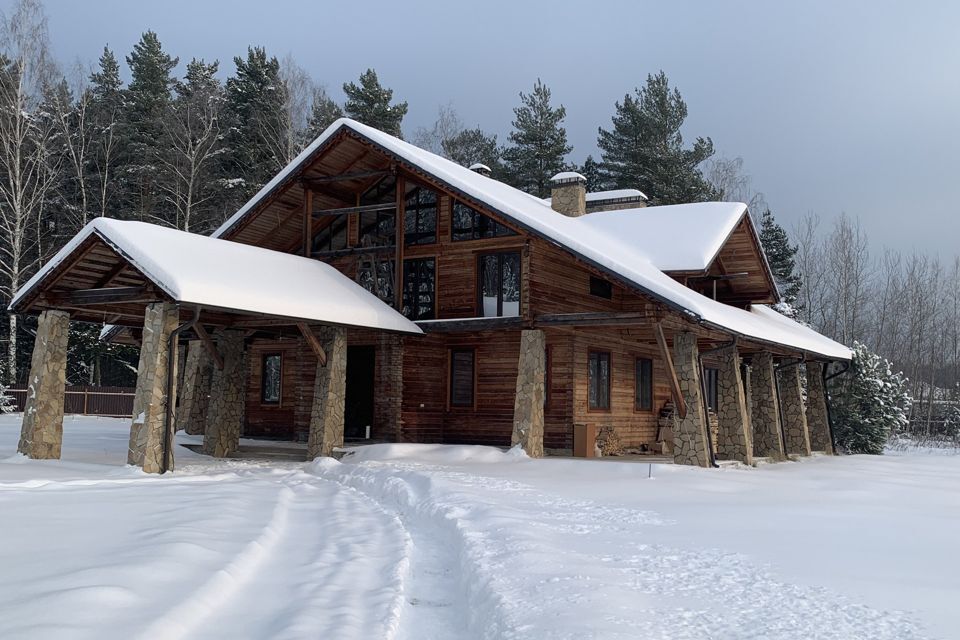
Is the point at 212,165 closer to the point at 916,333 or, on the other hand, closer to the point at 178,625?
the point at 178,625

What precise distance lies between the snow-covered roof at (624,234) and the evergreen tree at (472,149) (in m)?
24.2

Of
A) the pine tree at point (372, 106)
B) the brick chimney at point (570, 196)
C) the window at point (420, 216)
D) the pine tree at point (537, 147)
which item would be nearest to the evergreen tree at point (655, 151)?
the pine tree at point (537, 147)

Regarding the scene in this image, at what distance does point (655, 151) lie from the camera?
44438 mm

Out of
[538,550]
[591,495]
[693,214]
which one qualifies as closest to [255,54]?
[693,214]

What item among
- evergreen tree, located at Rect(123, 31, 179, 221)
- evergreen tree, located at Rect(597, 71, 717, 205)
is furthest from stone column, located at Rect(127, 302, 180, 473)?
evergreen tree, located at Rect(597, 71, 717, 205)

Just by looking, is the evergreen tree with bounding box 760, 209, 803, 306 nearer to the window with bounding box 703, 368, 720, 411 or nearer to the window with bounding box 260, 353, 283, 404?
the window with bounding box 703, 368, 720, 411

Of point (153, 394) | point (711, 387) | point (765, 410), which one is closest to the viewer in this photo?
point (153, 394)

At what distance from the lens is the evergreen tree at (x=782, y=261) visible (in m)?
47.0

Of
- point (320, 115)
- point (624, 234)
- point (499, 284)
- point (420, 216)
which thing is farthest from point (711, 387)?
point (320, 115)

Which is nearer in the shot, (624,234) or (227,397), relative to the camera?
(227,397)

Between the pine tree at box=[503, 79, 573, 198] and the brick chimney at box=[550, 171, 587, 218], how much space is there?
19.5m

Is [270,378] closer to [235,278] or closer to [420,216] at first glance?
[420,216]

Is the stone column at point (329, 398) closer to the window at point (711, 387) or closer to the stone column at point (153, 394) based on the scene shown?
the stone column at point (153, 394)

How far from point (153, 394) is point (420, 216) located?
9.13 metres
